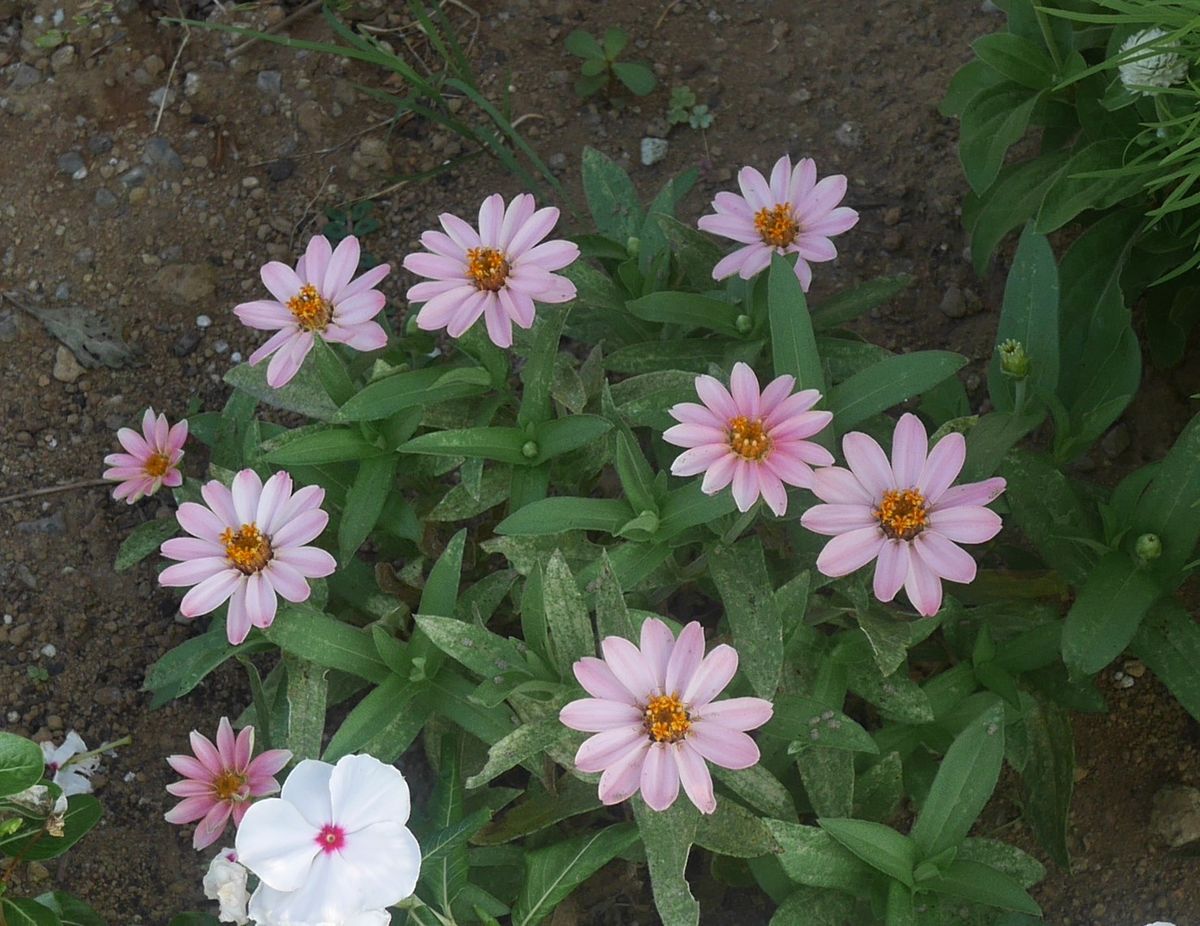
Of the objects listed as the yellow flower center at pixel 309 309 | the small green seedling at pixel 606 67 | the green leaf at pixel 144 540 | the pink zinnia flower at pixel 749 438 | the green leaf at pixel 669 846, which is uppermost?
the small green seedling at pixel 606 67

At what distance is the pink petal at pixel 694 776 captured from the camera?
1.22m

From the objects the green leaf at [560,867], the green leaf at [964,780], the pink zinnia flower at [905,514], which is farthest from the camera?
the green leaf at [560,867]

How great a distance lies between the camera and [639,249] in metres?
1.85

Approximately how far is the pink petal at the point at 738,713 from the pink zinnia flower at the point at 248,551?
0.48 meters

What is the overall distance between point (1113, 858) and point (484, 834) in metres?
0.94

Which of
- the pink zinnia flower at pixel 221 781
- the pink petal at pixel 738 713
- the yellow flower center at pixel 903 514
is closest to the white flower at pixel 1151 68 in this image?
the yellow flower center at pixel 903 514

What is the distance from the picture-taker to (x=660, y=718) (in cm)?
126

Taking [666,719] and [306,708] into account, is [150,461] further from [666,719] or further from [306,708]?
[666,719]

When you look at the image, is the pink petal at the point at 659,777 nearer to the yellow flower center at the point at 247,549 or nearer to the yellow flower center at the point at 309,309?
the yellow flower center at the point at 247,549

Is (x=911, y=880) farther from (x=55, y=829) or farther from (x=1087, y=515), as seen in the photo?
(x=55, y=829)

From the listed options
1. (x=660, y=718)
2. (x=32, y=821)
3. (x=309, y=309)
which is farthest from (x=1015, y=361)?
(x=32, y=821)

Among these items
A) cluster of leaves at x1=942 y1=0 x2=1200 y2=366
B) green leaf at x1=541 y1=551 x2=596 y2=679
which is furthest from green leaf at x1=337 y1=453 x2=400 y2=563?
cluster of leaves at x1=942 y1=0 x2=1200 y2=366

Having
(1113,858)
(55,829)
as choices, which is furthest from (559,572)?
(1113,858)

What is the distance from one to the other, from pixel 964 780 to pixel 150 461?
1.23m
